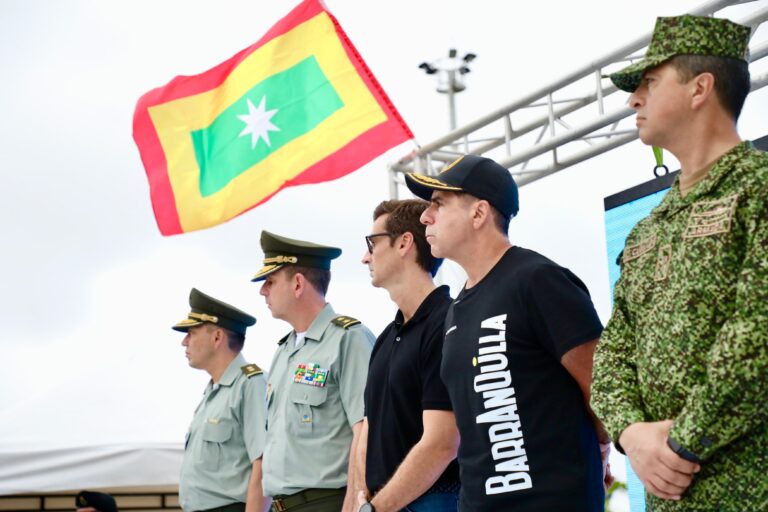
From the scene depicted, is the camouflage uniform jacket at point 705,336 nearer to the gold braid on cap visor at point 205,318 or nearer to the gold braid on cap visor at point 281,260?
the gold braid on cap visor at point 281,260

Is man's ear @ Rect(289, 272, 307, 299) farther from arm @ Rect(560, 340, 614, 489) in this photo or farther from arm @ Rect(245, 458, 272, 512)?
arm @ Rect(560, 340, 614, 489)

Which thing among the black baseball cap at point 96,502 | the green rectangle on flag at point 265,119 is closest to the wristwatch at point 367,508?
the green rectangle on flag at point 265,119

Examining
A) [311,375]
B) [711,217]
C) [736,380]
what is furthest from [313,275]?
[736,380]

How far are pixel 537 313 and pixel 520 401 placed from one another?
0.75 feet

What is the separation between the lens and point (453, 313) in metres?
2.81

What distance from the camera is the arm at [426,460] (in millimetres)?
2982

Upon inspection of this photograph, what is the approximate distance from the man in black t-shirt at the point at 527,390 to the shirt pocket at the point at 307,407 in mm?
1407

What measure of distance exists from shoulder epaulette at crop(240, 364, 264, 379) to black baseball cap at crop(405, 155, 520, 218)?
232 cm

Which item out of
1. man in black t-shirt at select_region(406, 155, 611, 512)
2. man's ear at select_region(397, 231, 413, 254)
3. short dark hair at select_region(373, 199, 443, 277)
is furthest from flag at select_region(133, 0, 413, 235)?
man in black t-shirt at select_region(406, 155, 611, 512)

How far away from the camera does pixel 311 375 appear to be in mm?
4094

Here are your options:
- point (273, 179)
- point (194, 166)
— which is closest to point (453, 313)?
point (273, 179)

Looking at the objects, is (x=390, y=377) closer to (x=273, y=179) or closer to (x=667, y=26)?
(x=667, y=26)

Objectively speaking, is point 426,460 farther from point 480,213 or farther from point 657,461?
point 657,461

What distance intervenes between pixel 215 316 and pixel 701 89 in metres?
3.72
